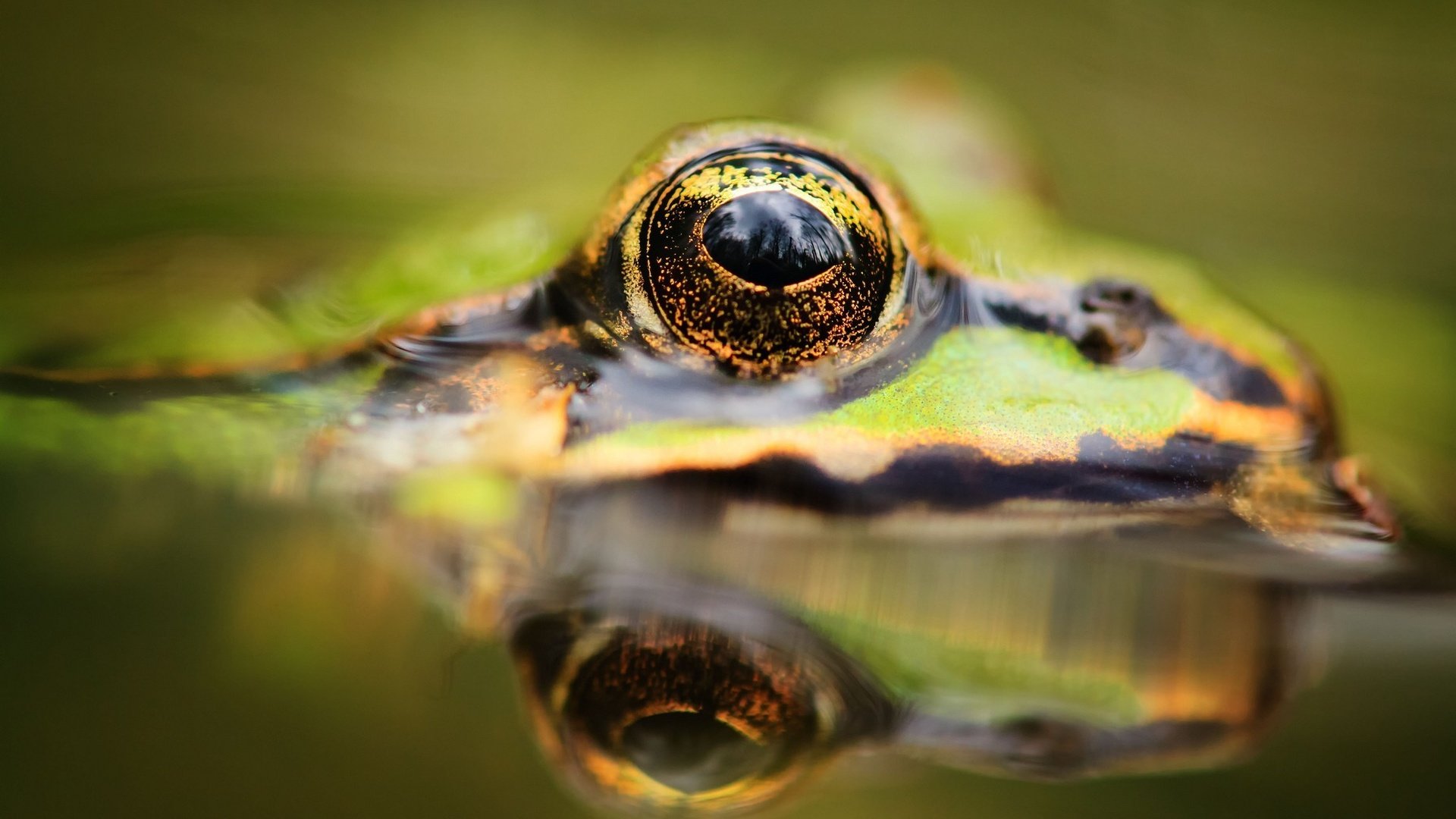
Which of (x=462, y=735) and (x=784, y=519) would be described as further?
(x=784, y=519)

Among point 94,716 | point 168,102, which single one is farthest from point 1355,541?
point 168,102

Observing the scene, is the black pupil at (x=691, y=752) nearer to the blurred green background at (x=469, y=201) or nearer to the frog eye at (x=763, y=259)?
the blurred green background at (x=469, y=201)

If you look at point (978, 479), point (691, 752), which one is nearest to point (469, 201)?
point (978, 479)

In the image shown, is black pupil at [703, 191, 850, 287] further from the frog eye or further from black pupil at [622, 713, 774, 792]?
black pupil at [622, 713, 774, 792]

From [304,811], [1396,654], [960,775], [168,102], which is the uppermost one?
[168,102]

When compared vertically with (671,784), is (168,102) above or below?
above

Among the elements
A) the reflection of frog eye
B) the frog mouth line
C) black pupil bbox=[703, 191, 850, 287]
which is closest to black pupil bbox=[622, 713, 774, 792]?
the reflection of frog eye

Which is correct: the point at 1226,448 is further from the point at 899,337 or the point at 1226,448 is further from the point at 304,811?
the point at 304,811
